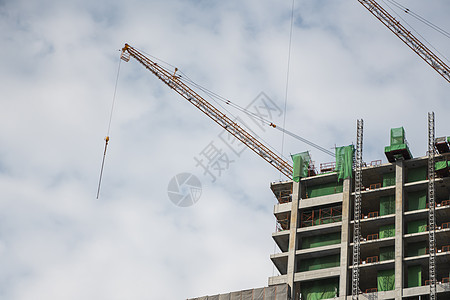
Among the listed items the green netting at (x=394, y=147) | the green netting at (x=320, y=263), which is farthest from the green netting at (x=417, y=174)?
the green netting at (x=320, y=263)

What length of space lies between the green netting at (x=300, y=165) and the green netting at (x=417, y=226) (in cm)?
2279

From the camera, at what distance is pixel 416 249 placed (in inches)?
5394

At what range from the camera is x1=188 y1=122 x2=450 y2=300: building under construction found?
440 feet

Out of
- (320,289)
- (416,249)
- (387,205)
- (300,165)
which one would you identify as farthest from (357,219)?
(300,165)

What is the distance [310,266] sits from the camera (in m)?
144

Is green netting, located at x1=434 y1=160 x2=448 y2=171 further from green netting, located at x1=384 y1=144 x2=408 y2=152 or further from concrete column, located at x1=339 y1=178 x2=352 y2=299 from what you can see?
concrete column, located at x1=339 y1=178 x2=352 y2=299

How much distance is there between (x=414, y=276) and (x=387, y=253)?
6.41m

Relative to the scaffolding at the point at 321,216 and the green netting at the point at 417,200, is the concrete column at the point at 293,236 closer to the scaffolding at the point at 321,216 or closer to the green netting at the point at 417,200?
the scaffolding at the point at 321,216

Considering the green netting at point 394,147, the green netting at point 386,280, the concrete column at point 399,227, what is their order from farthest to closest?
the green netting at point 394,147 < the green netting at point 386,280 < the concrete column at point 399,227

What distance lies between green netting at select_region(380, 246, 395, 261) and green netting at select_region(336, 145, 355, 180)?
1552cm

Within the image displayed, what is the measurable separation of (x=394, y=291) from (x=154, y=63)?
79.8 meters

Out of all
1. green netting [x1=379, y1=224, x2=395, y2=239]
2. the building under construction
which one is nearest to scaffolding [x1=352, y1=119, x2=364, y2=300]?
the building under construction

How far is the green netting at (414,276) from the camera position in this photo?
133 m

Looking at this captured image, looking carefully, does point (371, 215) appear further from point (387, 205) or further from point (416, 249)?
point (416, 249)
